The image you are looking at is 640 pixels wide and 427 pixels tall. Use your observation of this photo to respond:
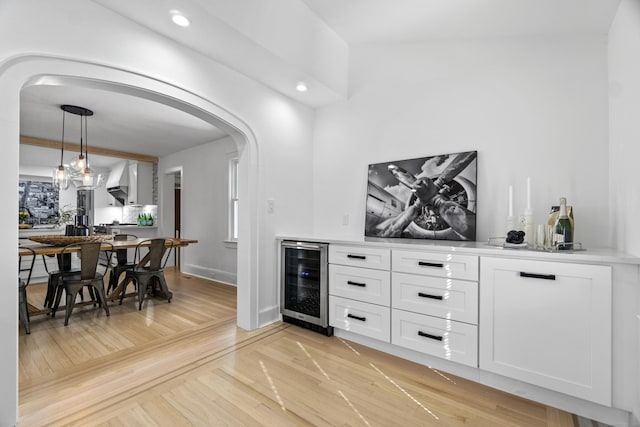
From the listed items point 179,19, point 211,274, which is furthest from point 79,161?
point 179,19

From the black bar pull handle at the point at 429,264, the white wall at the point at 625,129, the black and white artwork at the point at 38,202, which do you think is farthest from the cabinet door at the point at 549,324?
the black and white artwork at the point at 38,202

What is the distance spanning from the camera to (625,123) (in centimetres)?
190

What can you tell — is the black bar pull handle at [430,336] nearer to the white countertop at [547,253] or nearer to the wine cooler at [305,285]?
the white countertop at [547,253]

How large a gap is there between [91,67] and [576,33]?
3434 millimetres

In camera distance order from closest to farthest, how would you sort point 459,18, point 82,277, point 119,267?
point 459,18 < point 82,277 < point 119,267

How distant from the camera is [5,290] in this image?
164cm

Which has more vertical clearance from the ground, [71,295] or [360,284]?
[360,284]

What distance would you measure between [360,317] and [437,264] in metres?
0.86

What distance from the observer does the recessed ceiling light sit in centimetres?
212

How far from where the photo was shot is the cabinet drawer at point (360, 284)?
8.49ft

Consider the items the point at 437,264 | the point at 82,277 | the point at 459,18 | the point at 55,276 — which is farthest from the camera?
the point at 55,276

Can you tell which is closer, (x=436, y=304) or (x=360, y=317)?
(x=436, y=304)

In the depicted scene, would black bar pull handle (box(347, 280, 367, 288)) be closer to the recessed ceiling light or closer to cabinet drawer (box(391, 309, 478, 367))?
cabinet drawer (box(391, 309, 478, 367))

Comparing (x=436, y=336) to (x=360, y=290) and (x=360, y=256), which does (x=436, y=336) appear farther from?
(x=360, y=256)
